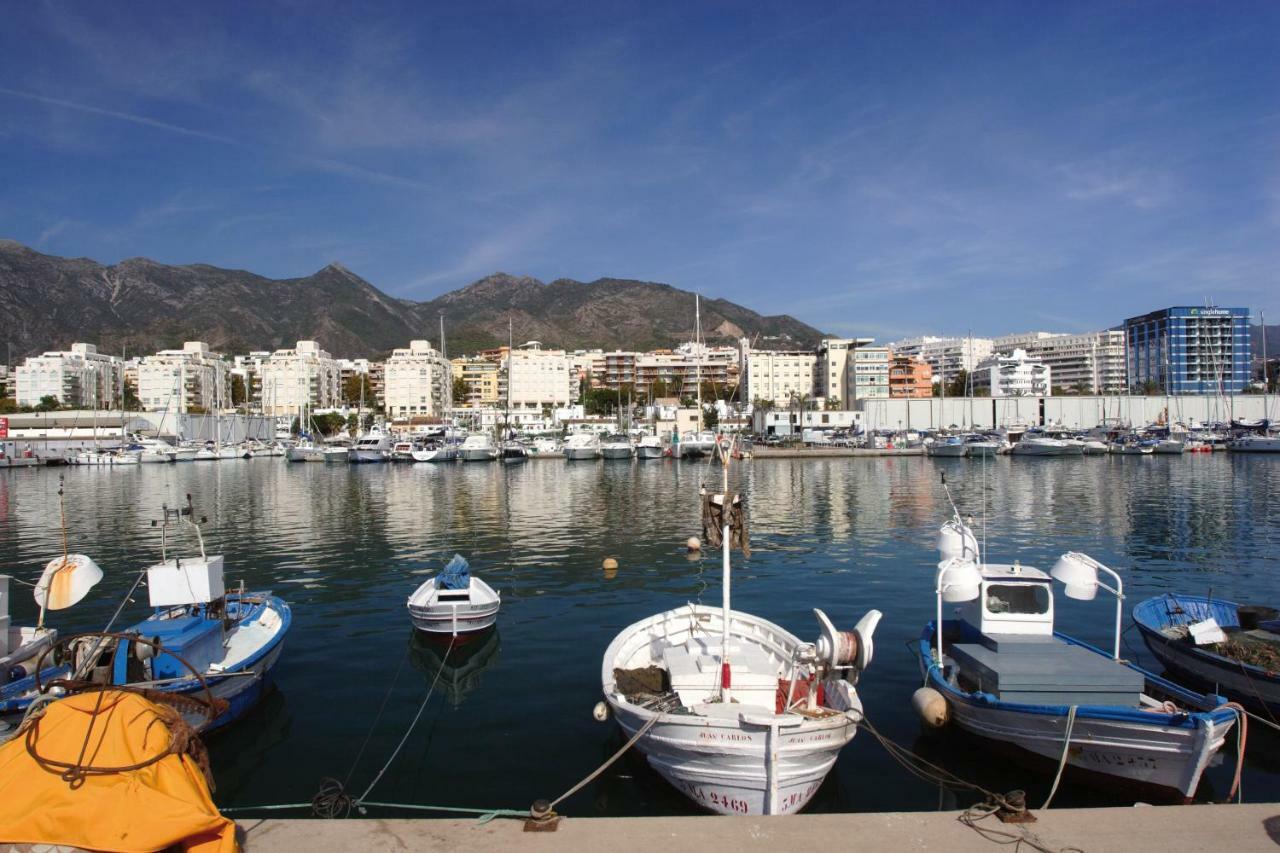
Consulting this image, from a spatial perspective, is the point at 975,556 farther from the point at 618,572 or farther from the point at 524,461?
A: the point at 524,461

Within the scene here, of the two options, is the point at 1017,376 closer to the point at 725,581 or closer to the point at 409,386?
the point at 409,386

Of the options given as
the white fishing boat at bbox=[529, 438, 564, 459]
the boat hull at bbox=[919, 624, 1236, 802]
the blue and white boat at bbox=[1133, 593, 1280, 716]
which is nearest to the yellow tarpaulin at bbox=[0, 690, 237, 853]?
the boat hull at bbox=[919, 624, 1236, 802]

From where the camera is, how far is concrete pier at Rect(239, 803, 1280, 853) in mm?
6723

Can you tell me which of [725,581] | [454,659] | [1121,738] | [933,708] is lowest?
[454,659]

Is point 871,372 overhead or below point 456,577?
overhead

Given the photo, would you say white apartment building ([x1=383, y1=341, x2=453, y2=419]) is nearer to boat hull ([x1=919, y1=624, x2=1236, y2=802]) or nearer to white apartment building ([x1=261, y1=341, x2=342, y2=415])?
white apartment building ([x1=261, y1=341, x2=342, y2=415])

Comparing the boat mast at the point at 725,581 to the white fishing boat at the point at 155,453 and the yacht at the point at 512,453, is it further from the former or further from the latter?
the white fishing boat at the point at 155,453

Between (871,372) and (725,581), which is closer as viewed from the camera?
(725,581)

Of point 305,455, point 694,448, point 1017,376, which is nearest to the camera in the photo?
point 694,448

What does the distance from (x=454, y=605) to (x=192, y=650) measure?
5.87 m

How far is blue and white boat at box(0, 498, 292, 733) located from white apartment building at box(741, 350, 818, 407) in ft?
520

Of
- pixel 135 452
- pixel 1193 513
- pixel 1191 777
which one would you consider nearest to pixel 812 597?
pixel 1191 777

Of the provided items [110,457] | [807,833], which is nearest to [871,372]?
[110,457]

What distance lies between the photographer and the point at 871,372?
483ft
